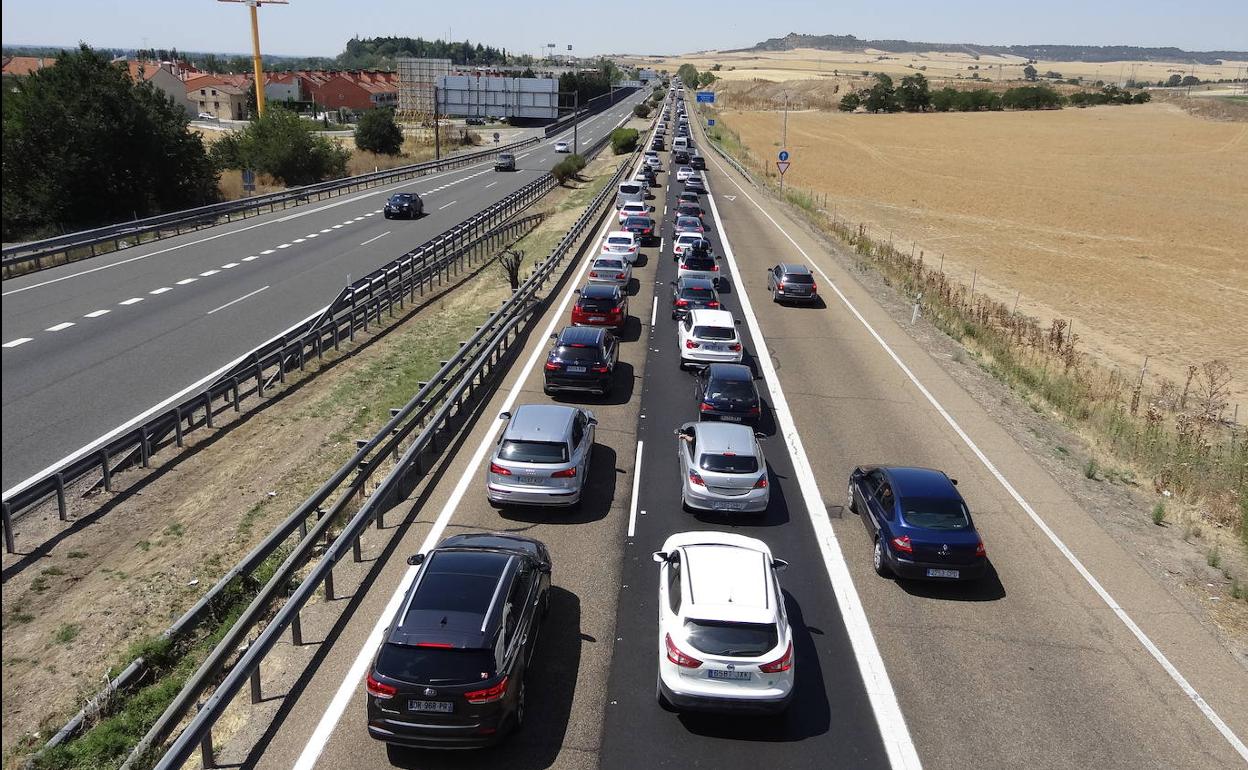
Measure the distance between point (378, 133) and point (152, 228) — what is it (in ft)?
173

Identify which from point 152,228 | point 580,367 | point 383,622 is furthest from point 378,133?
point 383,622

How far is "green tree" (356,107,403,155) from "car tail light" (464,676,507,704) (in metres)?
88.8

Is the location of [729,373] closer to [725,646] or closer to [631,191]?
[725,646]

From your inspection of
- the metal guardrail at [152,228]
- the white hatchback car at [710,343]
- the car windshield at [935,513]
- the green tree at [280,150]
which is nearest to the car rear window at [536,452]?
the car windshield at [935,513]

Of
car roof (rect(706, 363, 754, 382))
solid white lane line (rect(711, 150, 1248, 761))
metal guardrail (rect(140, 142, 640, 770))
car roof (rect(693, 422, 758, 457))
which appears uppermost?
car roof (rect(693, 422, 758, 457))

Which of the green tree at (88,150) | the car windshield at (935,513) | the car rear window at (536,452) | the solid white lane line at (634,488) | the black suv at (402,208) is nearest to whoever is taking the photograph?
the car windshield at (935,513)

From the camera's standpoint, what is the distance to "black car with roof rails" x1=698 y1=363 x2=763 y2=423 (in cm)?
1875

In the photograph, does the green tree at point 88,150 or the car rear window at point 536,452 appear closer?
the car rear window at point 536,452

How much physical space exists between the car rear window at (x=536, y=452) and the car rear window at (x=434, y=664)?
227 inches

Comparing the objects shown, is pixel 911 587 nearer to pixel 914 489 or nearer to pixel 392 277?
pixel 914 489

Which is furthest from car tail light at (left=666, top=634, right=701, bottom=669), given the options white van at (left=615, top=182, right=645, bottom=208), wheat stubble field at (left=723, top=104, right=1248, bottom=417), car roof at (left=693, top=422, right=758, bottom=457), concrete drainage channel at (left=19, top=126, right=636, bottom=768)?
white van at (left=615, top=182, right=645, bottom=208)

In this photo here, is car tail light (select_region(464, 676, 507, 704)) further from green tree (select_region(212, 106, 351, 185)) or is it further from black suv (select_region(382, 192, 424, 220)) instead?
green tree (select_region(212, 106, 351, 185))

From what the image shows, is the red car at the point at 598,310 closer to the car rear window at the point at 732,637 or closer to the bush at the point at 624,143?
the car rear window at the point at 732,637

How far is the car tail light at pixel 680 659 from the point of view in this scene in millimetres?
9984
